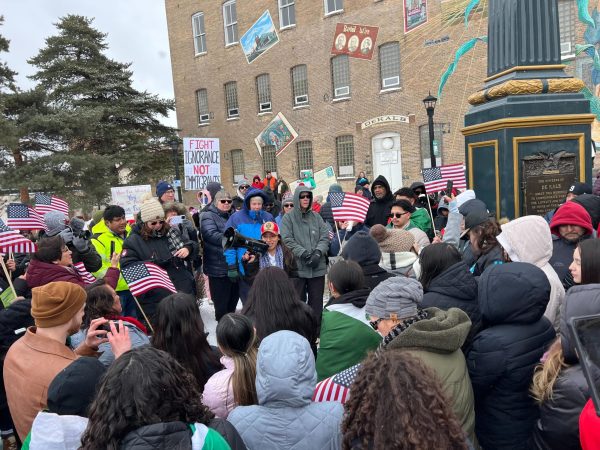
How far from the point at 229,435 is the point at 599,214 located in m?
4.51

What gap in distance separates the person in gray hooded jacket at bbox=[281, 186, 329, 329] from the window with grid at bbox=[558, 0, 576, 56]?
15.2 m

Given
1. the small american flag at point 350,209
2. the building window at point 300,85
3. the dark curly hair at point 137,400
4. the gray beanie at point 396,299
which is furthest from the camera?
the building window at point 300,85

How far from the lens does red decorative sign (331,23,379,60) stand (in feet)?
71.4

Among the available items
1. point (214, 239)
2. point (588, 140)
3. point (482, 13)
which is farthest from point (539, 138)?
point (482, 13)

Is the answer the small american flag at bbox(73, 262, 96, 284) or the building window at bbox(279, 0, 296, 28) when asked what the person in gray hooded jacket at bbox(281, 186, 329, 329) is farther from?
the building window at bbox(279, 0, 296, 28)

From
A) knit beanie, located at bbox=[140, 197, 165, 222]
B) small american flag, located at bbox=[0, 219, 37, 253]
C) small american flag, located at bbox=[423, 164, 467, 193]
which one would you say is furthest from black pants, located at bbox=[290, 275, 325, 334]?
small american flag, located at bbox=[0, 219, 37, 253]

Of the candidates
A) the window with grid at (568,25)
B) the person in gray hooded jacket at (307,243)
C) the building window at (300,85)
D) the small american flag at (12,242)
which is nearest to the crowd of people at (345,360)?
the small american flag at (12,242)

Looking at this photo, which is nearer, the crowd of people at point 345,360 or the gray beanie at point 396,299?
the crowd of people at point 345,360

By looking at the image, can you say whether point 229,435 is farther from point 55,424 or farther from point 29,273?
point 29,273

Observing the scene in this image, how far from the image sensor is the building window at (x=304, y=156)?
2542 cm

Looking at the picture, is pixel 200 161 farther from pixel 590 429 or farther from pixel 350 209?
pixel 590 429

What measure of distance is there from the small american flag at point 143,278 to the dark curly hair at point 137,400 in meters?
2.68

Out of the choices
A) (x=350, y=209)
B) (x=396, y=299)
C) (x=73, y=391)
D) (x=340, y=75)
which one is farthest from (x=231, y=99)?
(x=73, y=391)

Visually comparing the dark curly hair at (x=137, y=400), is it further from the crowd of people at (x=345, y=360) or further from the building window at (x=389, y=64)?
the building window at (x=389, y=64)
